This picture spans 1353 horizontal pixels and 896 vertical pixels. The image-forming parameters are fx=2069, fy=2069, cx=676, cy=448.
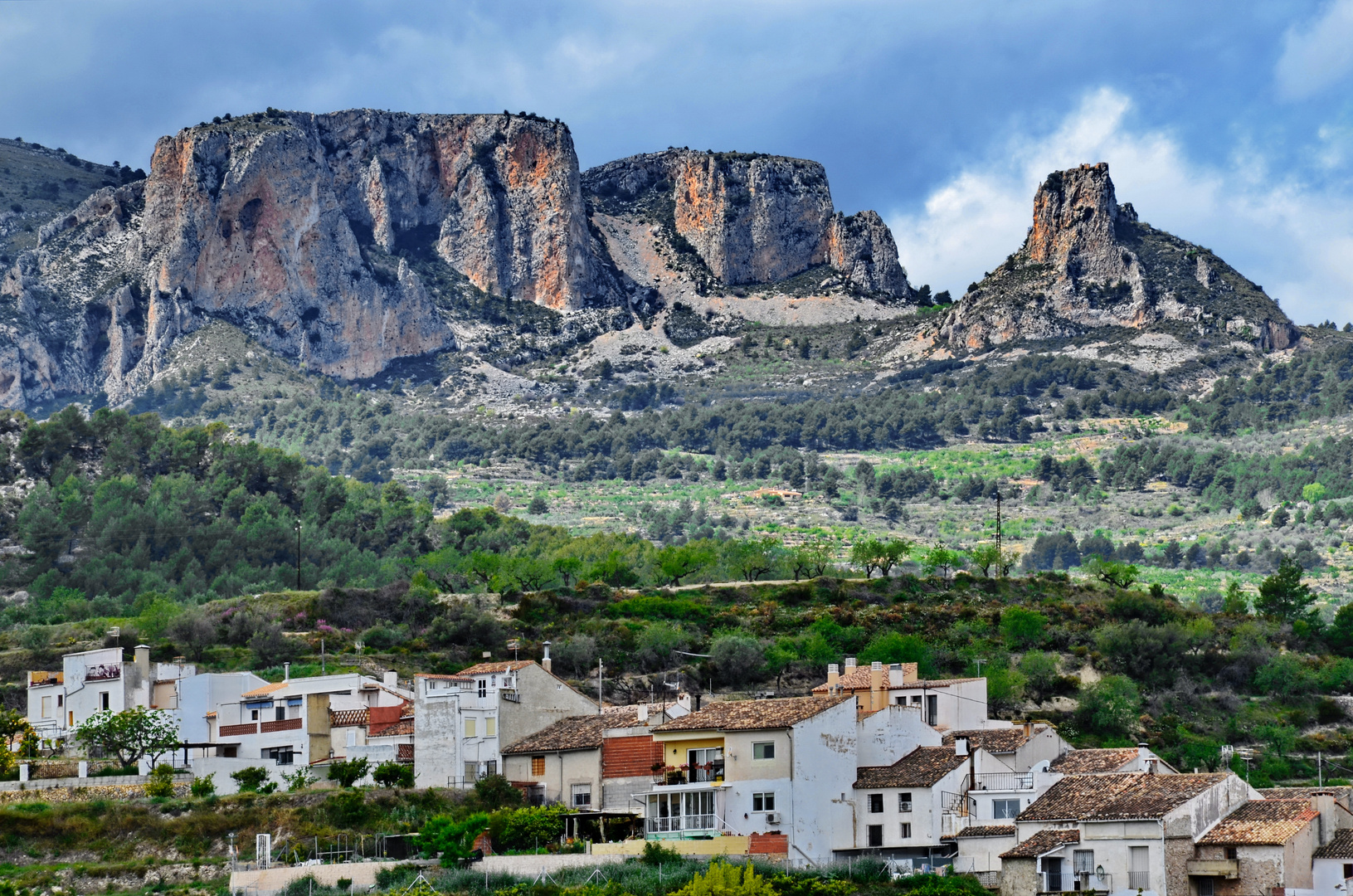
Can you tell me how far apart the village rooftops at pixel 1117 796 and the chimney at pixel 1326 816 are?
2.33 meters

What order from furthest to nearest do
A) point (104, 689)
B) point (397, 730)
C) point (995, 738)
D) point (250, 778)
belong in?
point (104, 689), point (397, 730), point (250, 778), point (995, 738)

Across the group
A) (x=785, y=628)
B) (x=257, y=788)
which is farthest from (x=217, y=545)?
(x=257, y=788)

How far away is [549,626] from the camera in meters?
100

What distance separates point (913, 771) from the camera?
190ft

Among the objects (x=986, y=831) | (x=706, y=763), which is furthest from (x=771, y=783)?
(x=986, y=831)

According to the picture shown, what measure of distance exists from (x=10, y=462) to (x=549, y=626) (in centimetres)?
Result: 5019

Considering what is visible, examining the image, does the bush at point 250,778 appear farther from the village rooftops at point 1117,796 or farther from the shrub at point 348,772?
the village rooftops at point 1117,796

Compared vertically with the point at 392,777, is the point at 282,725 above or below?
above

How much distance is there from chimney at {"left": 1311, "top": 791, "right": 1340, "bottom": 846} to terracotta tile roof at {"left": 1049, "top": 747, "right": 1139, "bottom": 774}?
6845 millimetres

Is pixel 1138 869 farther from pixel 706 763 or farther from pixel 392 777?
pixel 392 777

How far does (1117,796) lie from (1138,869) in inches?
101

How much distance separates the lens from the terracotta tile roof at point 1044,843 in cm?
5147

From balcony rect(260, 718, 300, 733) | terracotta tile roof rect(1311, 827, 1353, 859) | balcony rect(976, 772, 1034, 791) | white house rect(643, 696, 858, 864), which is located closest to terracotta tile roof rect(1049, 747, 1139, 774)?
balcony rect(976, 772, 1034, 791)

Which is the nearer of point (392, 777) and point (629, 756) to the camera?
point (629, 756)
